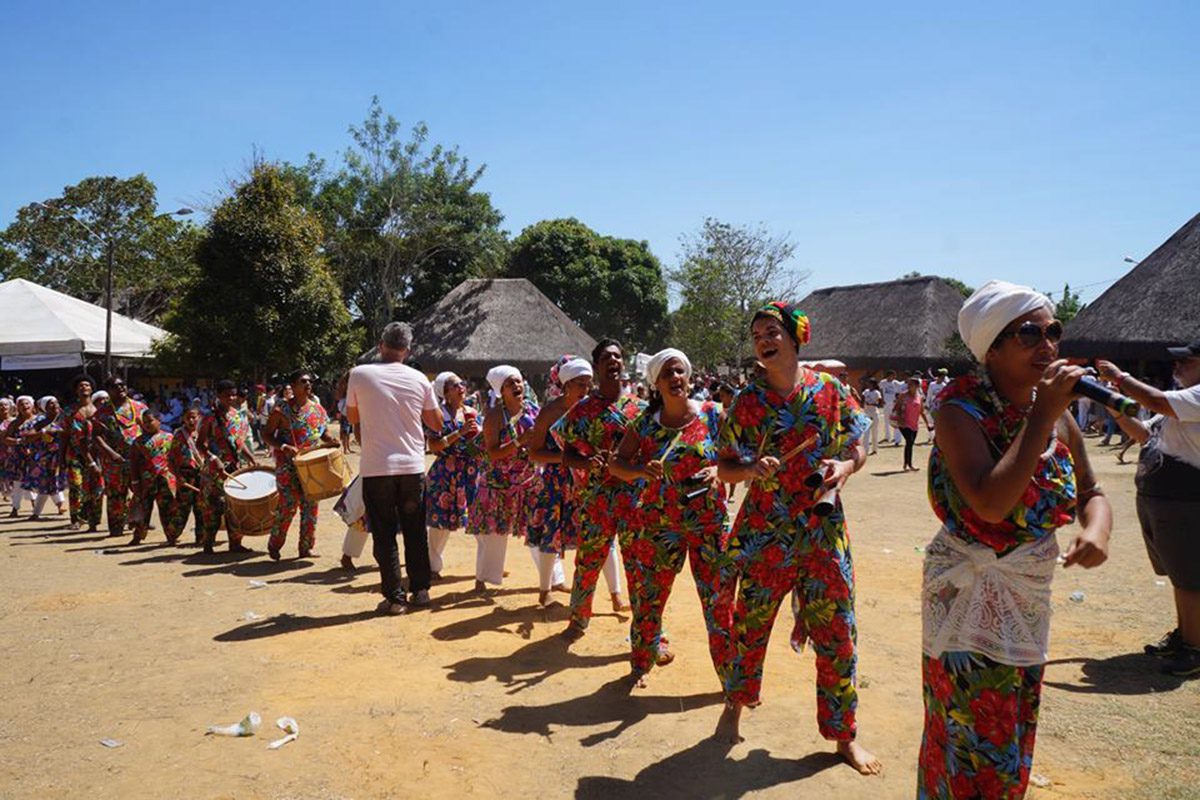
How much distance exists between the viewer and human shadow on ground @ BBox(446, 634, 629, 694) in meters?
5.60

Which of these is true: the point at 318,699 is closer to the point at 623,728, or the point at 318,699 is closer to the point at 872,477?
the point at 623,728

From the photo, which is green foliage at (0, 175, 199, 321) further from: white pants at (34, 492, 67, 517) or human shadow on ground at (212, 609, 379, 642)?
human shadow on ground at (212, 609, 379, 642)

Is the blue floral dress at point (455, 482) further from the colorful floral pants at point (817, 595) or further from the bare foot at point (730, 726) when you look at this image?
the colorful floral pants at point (817, 595)

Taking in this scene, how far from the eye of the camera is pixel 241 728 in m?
4.69

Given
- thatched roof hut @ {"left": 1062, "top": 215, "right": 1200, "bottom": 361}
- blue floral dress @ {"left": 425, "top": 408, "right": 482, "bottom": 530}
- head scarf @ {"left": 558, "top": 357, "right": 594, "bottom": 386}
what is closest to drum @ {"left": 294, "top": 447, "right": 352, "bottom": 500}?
blue floral dress @ {"left": 425, "top": 408, "right": 482, "bottom": 530}

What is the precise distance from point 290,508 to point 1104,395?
8512mm

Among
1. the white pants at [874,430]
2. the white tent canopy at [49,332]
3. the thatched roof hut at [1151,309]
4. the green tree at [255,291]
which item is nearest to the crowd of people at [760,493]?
the green tree at [255,291]

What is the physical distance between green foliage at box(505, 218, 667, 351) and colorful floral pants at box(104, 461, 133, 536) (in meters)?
34.6

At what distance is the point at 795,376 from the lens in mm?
Answer: 4230

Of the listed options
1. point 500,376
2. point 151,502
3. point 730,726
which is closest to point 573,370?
point 500,376

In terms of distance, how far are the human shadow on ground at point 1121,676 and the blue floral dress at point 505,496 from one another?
4176mm

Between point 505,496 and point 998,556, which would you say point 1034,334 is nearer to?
point 998,556

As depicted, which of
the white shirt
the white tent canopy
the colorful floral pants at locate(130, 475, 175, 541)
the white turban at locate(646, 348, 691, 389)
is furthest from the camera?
the white tent canopy

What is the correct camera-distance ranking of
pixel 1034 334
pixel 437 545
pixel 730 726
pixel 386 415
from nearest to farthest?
pixel 1034 334 < pixel 730 726 < pixel 386 415 < pixel 437 545
